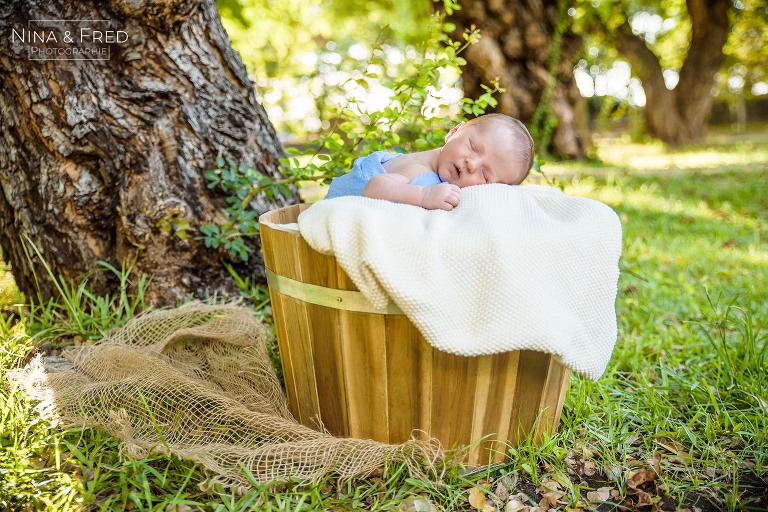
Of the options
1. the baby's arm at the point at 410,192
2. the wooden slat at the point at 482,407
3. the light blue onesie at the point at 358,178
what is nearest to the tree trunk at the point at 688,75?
the light blue onesie at the point at 358,178

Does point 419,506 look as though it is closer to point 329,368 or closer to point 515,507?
point 515,507

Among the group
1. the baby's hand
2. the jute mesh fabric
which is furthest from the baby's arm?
the jute mesh fabric

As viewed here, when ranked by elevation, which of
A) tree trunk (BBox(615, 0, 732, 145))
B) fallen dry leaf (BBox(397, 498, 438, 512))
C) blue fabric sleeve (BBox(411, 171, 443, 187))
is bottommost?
fallen dry leaf (BBox(397, 498, 438, 512))

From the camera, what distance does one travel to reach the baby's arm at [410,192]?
1881 mm

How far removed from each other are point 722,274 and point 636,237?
84 centimetres

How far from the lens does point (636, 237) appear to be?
4.52m

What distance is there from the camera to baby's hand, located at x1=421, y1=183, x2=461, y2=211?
1875 millimetres

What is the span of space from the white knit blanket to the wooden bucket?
0.34 ft

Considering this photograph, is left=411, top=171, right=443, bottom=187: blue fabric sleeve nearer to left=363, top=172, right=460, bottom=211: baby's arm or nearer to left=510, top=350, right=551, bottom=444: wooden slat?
left=363, top=172, right=460, bottom=211: baby's arm

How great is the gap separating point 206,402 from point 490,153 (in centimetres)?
129

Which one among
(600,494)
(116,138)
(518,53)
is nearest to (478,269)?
(600,494)

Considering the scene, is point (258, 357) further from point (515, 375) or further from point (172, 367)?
point (515, 375)

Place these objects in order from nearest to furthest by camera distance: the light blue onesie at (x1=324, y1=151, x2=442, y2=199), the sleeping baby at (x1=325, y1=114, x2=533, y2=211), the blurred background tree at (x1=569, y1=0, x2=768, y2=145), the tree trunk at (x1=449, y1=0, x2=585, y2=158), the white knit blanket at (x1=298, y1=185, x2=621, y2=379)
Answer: the white knit blanket at (x1=298, y1=185, x2=621, y2=379) < the sleeping baby at (x1=325, y1=114, x2=533, y2=211) < the light blue onesie at (x1=324, y1=151, x2=442, y2=199) < the tree trunk at (x1=449, y1=0, x2=585, y2=158) < the blurred background tree at (x1=569, y1=0, x2=768, y2=145)

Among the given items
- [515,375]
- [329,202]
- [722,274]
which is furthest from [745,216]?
[329,202]
